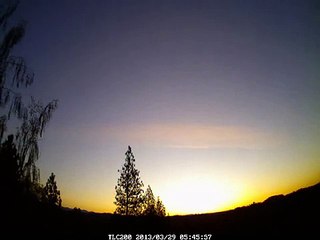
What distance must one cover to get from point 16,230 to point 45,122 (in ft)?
15.3

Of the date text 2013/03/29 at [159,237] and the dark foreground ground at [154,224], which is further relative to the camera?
the date text 2013/03/29 at [159,237]

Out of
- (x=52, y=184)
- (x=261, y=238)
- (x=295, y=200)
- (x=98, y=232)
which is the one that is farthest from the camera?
(x=52, y=184)

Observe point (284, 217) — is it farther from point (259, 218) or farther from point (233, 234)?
point (233, 234)

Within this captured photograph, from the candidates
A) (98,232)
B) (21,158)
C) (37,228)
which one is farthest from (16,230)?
(98,232)

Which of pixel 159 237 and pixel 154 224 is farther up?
pixel 154 224

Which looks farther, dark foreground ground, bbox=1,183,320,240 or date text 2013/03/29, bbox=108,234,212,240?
date text 2013/03/29, bbox=108,234,212,240

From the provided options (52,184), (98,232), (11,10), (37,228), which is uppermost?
(11,10)

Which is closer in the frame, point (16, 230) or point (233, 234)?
point (16, 230)

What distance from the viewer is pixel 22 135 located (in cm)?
1141

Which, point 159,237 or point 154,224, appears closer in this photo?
point 159,237

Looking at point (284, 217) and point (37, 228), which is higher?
point (37, 228)

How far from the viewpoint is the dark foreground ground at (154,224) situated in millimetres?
11922

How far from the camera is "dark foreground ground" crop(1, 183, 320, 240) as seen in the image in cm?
1192

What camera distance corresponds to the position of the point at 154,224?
20.3 metres
